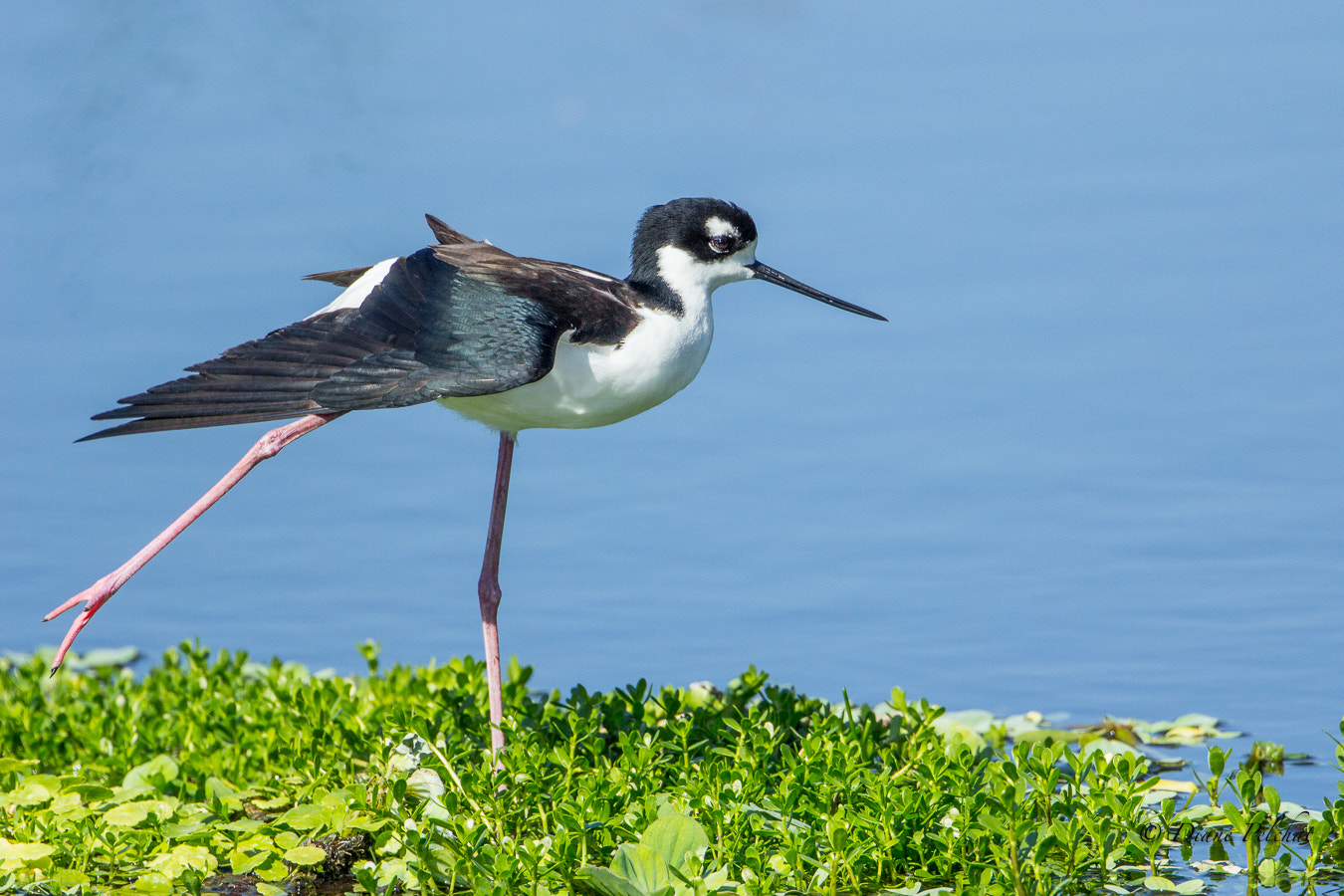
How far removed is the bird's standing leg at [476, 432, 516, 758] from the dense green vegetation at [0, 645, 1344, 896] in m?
0.15

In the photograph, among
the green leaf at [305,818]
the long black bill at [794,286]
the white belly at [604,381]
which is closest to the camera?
the green leaf at [305,818]

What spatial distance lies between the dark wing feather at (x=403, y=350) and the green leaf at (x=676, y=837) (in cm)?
133

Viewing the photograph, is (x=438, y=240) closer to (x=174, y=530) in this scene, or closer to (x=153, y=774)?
(x=174, y=530)

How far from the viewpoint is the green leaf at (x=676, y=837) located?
3.80 meters

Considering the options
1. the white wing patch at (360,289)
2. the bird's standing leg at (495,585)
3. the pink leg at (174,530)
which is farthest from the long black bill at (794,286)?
the pink leg at (174,530)

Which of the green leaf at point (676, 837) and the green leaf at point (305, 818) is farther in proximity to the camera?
the green leaf at point (305, 818)

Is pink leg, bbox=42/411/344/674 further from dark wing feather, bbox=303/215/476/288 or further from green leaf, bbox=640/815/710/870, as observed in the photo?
green leaf, bbox=640/815/710/870

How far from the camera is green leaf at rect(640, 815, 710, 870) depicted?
380 centimetres

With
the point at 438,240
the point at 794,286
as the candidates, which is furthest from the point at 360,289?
the point at 794,286

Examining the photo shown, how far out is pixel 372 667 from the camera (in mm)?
5738

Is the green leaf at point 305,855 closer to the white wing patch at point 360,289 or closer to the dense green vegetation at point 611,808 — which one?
the dense green vegetation at point 611,808

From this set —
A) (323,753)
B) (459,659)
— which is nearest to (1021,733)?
(459,659)

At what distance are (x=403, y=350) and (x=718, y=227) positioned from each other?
1.25 meters

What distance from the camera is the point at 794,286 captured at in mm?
5617
